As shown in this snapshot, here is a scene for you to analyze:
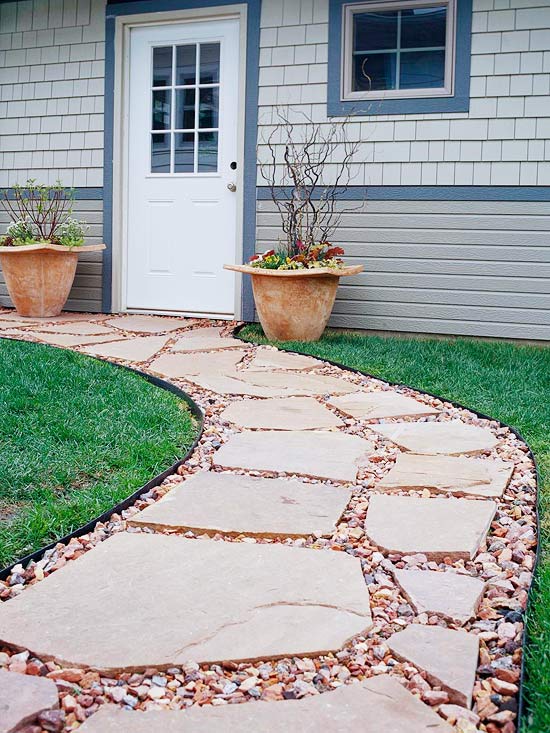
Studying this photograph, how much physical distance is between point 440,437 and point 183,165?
353 centimetres

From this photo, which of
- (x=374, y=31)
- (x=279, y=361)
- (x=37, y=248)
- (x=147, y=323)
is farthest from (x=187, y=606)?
(x=374, y=31)

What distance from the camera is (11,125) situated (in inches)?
241

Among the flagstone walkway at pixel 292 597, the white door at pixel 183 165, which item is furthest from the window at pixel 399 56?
the flagstone walkway at pixel 292 597

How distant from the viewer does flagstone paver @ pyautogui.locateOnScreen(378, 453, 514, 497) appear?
2275 mm

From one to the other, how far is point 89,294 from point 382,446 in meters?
3.79

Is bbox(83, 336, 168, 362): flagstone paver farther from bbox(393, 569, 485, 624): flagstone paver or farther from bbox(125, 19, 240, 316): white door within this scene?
bbox(393, 569, 485, 624): flagstone paver

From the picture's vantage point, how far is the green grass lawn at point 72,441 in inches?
77.6

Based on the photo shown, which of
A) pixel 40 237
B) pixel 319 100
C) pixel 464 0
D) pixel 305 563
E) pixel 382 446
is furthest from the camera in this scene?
pixel 40 237

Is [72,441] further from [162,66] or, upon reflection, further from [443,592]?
[162,66]

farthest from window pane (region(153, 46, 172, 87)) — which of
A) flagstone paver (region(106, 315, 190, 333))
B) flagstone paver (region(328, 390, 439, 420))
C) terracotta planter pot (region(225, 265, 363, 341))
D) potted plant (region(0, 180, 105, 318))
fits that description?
flagstone paver (region(328, 390, 439, 420))

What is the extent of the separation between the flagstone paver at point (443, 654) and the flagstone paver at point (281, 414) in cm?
150

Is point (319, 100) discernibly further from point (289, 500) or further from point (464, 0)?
point (289, 500)

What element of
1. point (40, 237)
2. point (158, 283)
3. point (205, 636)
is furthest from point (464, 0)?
point (205, 636)

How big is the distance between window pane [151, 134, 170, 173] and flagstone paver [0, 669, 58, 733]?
4880mm
